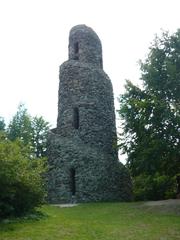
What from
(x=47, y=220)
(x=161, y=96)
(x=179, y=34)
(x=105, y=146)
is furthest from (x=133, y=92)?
(x=47, y=220)

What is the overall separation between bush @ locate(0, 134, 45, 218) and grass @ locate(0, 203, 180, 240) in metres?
0.71

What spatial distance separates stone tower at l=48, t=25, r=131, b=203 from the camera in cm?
2406

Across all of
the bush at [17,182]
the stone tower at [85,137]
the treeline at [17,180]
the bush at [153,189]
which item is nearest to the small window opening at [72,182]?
the stone tower at [85,137]

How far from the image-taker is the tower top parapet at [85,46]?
2772 centimetres

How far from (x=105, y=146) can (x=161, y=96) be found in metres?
6.34

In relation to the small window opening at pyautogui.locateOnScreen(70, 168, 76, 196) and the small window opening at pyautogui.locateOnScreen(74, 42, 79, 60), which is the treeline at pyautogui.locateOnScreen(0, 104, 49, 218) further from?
the small window opening at pyautogui.locateOnScreen(74, 42, 79, 60)

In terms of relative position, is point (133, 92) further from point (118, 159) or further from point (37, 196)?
point (37, 196)

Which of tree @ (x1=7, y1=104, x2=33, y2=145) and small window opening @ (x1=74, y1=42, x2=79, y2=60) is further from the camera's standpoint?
tree @ (x1=7, y1=104, x2=33, y2=145)

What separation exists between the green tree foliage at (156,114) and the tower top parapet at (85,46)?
22.1 feet

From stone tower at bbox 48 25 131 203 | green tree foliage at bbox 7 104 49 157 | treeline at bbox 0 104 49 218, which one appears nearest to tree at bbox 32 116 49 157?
green tree foliage at bbox 7 104 49 157

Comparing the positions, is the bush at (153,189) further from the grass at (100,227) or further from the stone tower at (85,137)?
the grass at (100,227)

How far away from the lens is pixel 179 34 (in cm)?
2089

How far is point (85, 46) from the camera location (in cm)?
2802

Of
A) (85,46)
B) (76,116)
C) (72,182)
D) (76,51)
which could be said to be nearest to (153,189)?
(72,182)
